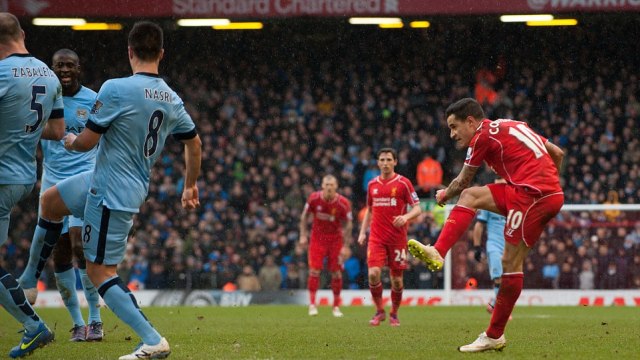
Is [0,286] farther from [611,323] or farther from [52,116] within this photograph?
[611,323]

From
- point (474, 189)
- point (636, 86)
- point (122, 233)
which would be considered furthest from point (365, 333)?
point (636, 86)

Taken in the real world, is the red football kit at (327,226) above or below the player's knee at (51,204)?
below

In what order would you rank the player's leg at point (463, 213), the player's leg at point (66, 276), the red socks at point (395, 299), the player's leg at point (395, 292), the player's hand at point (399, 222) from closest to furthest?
the player's leg at point (463, 213) < the player's leg at point (66, 276) < the player's hand at point (399, 222) < the player's leg at point (395, 292) < the red socks at point (395, 299)

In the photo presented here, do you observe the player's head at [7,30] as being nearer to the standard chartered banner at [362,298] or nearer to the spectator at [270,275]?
the standard chartered banner at [362,298]

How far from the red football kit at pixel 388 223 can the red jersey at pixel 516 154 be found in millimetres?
5977

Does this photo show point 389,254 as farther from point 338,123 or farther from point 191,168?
point 338,123

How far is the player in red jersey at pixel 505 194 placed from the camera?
7.86 m

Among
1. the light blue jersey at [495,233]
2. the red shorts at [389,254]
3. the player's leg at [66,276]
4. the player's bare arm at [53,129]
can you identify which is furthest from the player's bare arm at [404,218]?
the player's bare arm at [53,129]

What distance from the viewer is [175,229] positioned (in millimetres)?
23500

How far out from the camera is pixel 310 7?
23484mm

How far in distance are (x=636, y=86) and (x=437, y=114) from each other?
555cm

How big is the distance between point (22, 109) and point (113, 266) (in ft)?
4.43

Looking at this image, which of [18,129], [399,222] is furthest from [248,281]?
[18,129]

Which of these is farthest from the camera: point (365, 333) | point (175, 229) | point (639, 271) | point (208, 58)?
point (208, 58)
